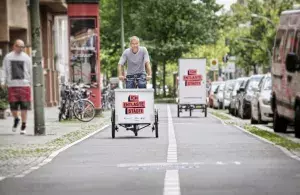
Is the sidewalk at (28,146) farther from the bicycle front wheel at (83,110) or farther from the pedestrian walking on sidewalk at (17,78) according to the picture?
the bicycle front wheel at (83,110)

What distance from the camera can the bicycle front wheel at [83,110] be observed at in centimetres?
3055

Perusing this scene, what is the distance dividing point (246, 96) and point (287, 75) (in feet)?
41.4

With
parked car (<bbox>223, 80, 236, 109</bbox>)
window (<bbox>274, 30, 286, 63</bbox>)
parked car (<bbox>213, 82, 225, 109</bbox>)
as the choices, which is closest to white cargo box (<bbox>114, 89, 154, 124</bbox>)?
window (<bbox>274, 30, 286, 63</bbox>)

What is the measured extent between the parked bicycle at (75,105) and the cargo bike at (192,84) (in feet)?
30.6

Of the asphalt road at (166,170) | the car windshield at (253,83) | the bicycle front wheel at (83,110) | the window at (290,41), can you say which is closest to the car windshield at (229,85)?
the car windshield at (253,83)

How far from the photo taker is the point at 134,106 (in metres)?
20.5

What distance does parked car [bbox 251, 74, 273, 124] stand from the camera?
2867cm

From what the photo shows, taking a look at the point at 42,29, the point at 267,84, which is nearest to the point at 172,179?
the point at 267,84

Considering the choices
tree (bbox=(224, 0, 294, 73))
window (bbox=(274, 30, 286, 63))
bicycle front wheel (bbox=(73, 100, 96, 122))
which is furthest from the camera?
tree (bbox=(224, 0, 294, 73))

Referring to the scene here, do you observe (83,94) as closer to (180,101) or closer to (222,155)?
(180,101)

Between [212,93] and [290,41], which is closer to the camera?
[290,41]

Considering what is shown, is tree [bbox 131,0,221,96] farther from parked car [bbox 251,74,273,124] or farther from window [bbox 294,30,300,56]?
window [bbox 294,30,300,56]

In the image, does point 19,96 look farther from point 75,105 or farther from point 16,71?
point 75,105

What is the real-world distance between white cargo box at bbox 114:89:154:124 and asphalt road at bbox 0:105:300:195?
80.3 inches
